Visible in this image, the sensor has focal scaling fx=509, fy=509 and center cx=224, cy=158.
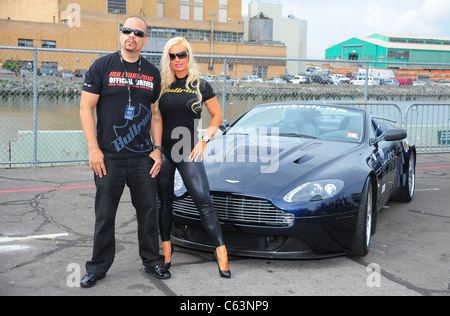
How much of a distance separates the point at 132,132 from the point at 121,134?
0.08 m

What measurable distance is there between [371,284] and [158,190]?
179cm

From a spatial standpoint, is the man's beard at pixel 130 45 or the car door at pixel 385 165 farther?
the car door at pixel 385 165

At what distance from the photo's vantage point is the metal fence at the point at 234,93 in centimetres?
958

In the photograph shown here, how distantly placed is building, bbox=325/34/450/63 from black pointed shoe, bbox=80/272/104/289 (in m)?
98.5

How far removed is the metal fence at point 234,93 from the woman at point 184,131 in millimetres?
3523

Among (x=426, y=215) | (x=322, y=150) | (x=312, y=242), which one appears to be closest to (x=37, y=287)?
(x=312, y=242)

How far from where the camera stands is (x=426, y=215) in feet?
20.4

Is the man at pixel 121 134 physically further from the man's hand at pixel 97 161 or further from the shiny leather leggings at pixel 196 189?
the shiny leather leggings at pixel 196 189

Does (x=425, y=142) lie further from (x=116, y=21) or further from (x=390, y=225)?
(x=116, y=21)

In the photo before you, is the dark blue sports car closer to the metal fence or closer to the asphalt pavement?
the asphalt pavement

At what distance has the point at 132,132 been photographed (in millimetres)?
3688

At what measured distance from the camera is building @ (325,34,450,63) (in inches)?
4018
